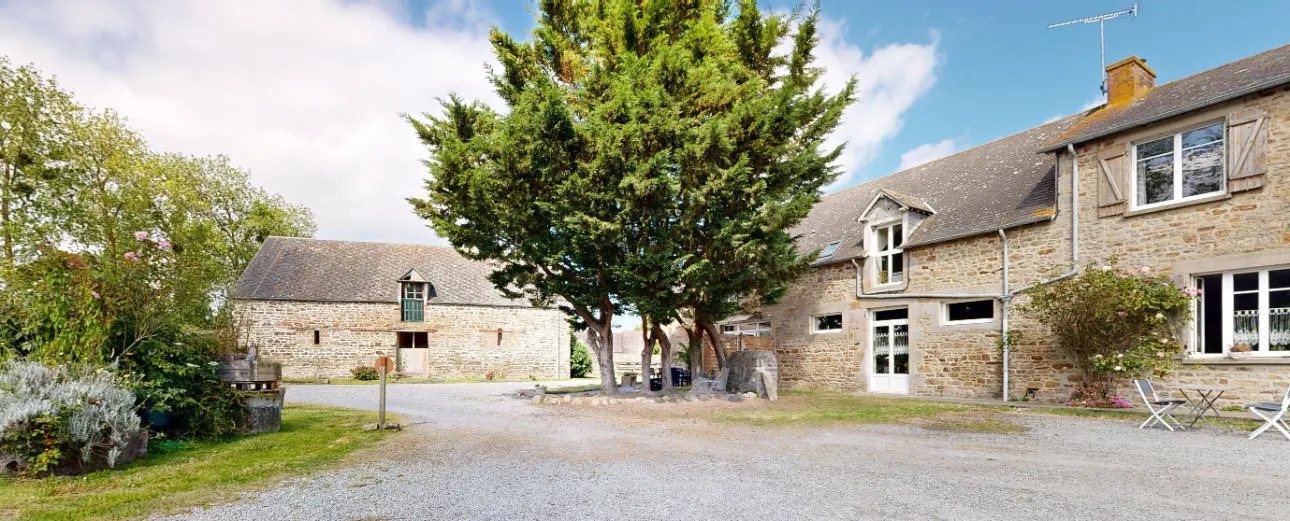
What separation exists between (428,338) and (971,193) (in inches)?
865

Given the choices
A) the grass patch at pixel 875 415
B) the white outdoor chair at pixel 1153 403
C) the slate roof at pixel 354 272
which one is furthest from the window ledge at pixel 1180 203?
the slate roof at pixel 354 272

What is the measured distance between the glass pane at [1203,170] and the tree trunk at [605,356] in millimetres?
11187

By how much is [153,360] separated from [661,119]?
8.29 metres

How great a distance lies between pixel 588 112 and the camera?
13.0m

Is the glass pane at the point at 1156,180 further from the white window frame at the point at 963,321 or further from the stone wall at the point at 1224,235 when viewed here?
the white window frame at the point at 963,321

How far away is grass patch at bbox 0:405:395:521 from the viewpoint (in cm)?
468

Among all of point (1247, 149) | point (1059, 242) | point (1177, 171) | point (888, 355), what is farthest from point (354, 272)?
point (1247, 149)

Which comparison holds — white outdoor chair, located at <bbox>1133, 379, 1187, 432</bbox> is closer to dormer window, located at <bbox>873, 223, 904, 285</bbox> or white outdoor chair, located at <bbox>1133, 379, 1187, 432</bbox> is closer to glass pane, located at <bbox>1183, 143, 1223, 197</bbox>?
glass pane, located at <bbox>1183, 143, 1223, 197</bbox>

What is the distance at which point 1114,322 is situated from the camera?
11633mm

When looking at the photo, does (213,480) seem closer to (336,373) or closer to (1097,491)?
(1097,491)

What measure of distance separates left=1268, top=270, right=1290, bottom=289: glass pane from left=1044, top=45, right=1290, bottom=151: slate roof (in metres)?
2.90

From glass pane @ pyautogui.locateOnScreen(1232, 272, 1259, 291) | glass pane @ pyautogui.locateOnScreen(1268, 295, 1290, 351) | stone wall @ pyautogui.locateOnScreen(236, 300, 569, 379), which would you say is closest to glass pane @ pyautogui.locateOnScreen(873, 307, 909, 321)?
glass pane @ pyautogui.locateOnScreen(1232, 272, 1259, 291)

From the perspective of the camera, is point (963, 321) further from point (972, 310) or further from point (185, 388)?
point (185, 388)

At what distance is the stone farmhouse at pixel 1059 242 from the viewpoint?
1056cm
